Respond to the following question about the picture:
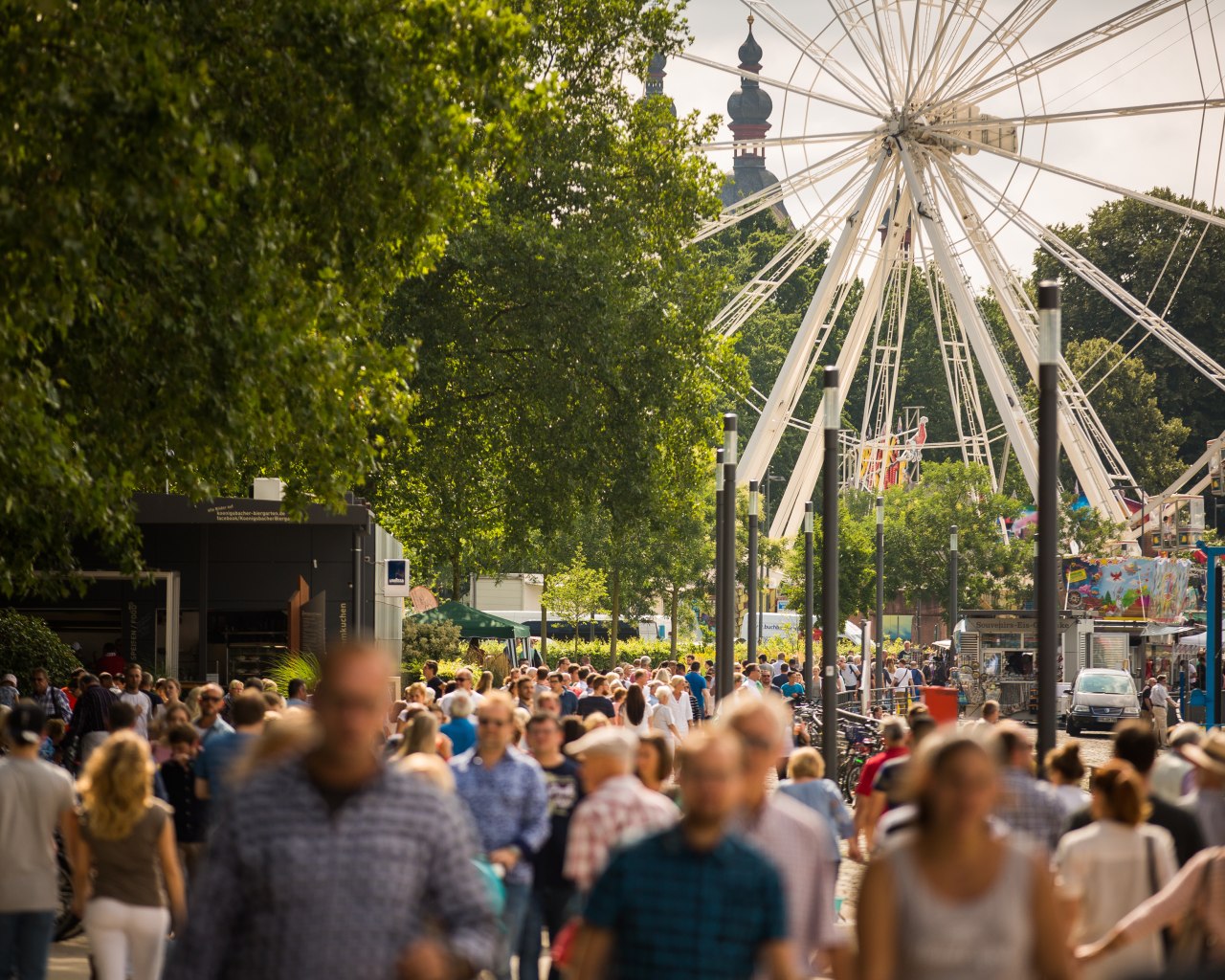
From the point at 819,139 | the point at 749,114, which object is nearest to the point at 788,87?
the point at 819,139

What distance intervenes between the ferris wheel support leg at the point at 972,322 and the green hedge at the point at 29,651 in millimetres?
20930

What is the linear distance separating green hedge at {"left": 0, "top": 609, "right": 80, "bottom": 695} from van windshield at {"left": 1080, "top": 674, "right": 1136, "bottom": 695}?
22846mm

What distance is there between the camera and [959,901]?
16.3ft

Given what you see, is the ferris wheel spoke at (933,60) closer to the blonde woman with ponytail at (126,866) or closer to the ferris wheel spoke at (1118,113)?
the ferris wheel spoke at (1118,113)

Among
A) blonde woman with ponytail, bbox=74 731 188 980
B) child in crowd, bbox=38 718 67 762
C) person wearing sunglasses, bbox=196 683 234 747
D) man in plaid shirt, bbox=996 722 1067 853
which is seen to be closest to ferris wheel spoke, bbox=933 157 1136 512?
child in crowd, bbox=38 718 67 762

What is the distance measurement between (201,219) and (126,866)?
550 centimetres

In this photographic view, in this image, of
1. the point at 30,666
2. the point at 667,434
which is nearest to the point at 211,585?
the point at 30,666

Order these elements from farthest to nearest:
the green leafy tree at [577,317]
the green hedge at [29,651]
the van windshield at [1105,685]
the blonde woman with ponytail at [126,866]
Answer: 1. the van windshield at [1105,685]
2. the green leafy tree at [577,317]
3. the green hedge at [29,651]
4. the blonde woman with ponytail at [126,866]

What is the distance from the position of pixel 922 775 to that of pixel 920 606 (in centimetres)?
9358

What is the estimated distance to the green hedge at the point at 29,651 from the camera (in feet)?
79.9

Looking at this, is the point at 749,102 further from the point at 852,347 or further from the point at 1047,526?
the point at 1047,526

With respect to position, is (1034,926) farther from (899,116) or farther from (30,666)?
(899,116)

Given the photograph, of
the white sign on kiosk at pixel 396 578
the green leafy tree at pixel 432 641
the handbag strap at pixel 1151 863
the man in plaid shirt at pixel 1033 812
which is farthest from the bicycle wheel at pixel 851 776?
the green leafy tree at pixel 432 641

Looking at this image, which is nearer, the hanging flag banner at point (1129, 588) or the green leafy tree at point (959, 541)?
the hanging flag banner at point (1129, 588)
